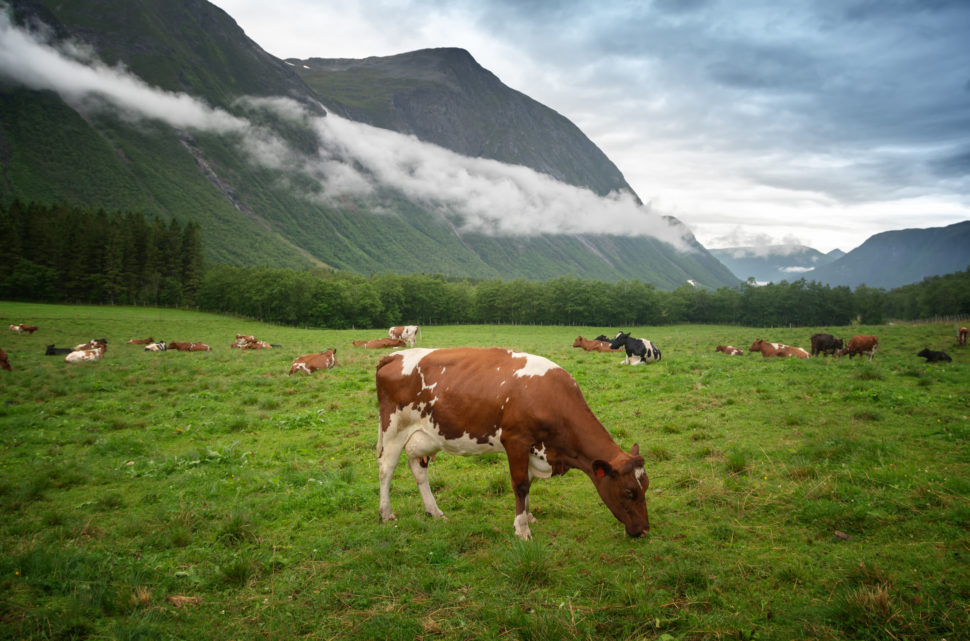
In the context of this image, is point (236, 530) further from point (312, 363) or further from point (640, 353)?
point (640, 353)

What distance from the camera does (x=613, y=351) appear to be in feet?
105

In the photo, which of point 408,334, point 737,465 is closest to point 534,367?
point 737,465

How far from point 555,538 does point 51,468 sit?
32.8ft

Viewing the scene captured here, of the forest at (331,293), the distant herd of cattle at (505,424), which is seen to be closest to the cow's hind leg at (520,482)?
the distant herd of cattle at (505,424)

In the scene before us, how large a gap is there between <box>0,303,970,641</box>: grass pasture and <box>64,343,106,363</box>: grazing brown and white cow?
13.4 m

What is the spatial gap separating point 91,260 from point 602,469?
92571 mm

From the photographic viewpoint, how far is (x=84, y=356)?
80.1ft

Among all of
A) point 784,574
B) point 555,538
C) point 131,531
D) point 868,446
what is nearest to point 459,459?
point 555,538

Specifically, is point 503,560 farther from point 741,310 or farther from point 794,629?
point 741,310

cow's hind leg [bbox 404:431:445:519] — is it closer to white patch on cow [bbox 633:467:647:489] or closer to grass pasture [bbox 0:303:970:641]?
grass pasture [bbox 0:303:970:641]

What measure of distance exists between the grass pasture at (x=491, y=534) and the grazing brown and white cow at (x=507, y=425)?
2.13 feet

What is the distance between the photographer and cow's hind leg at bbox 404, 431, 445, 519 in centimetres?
730

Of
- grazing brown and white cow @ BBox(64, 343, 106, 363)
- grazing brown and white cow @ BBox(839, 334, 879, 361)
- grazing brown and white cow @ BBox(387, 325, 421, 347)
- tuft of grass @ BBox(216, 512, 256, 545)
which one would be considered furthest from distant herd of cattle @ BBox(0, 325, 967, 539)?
grazing brown and white cow @ BBox(387, 325, 421, 347)

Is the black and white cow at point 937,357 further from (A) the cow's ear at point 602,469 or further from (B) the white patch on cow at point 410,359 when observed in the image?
(B) the white patch on cow at point 410,359
